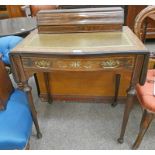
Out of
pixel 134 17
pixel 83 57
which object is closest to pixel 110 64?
pixel 83 57

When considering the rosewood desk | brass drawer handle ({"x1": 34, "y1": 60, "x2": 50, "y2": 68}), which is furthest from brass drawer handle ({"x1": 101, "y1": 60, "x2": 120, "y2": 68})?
brass drawer handle ({"x1": 34, "y1": 60, "x2": 50, "y2": 68})

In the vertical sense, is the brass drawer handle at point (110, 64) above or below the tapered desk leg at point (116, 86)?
above

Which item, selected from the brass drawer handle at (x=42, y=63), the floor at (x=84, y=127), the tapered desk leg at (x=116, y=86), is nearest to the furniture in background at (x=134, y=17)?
the tapered desk leg at (x=116, y=86)

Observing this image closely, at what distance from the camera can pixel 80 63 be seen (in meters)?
0.88

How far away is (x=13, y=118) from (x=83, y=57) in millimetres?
523

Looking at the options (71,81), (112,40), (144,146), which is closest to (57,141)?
(71,81)

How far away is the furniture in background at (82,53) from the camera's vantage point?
33.3 inches

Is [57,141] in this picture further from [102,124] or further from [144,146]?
[144,146]

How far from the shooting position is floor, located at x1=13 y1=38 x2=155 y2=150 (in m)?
1.27

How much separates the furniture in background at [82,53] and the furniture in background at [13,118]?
0.28 ft

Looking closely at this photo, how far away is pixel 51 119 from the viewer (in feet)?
4.91

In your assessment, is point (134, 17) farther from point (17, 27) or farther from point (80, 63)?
point (80, 63)

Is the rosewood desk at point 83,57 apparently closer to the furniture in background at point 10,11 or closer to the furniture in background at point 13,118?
the furniture in background at point 13,118
